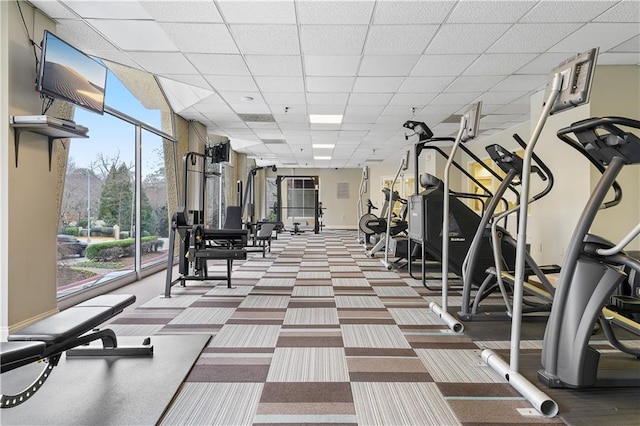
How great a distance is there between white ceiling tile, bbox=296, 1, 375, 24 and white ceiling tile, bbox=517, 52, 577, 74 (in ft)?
7.32

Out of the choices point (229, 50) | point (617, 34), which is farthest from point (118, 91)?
point (617, 34)

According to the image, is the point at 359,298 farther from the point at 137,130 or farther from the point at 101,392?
the point at 137,130

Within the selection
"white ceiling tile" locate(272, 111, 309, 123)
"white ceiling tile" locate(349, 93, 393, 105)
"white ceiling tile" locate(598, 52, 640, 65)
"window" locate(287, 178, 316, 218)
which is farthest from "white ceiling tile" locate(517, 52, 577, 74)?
"window" locate(287, 178, 316, 218)

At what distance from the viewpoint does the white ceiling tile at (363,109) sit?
267 inches

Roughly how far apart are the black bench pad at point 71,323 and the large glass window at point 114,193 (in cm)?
197

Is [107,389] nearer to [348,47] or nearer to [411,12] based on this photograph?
[411,12]

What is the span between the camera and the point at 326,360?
2.67 m

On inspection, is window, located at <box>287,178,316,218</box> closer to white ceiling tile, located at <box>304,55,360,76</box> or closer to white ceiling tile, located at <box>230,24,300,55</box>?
white ceiling tile, located at <box>304,55,360,76</box>

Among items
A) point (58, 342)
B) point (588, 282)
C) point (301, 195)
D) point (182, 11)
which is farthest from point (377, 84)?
point (301, 195)

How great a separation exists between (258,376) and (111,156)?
12.7 feet

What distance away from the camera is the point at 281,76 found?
5230mm

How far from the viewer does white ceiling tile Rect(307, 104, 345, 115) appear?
267 inches

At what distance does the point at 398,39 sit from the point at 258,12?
4.63 ft

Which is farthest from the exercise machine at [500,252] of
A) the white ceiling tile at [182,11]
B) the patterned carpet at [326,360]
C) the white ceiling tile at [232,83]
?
the white ceiling tile at [232,83]
